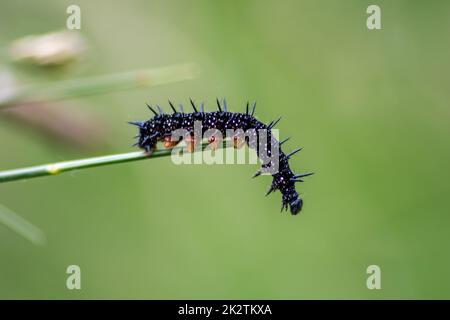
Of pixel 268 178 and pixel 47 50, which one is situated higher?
pixel 47 50

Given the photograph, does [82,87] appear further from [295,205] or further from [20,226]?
[295,205]

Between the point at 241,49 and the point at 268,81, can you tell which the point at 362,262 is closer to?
the point at 268,81

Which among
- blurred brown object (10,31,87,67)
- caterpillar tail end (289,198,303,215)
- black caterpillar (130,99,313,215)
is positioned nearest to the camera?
blurred brown object (10,31,87,67)

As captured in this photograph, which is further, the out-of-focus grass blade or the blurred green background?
the blurred green background

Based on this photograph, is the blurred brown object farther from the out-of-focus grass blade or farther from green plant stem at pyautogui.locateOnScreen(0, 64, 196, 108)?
the out-of-focus grass blade

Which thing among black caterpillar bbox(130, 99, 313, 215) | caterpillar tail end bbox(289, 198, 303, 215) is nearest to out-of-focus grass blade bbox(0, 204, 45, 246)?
black caterpillar bbox(130, 99, 313, 215)

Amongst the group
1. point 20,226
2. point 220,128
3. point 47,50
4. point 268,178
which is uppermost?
point 47,50

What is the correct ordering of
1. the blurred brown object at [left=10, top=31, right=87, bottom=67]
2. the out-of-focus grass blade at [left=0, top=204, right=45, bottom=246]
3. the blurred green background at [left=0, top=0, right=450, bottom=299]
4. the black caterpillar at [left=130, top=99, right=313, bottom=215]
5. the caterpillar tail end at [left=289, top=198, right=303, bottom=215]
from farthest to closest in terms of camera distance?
1. the blurred green background at [left=0, top=0, right=450, bottom=299]
2. the caterpillar tail end at [left=289, top=198, right=303, bottom=215]
3. the black caterpillar at [left=130, top=99, right=313, bottom=215]
4. the blurred brown object at [left=10, top=31, right=87, bottom=67]
5. the out-of-focus grass blade at [left=0, top=204, right=45, bottom=246]

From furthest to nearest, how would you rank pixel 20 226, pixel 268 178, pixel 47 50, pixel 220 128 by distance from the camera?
pixel 268 178 < pixel 220 128 < pixel 47 50 < pixel 20 226

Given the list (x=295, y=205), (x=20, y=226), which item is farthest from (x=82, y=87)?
(x=295, y=205)
